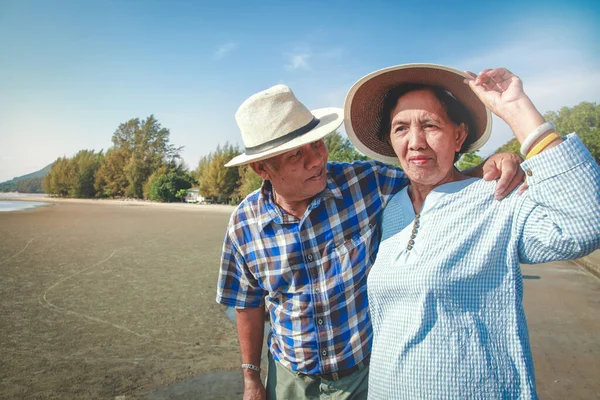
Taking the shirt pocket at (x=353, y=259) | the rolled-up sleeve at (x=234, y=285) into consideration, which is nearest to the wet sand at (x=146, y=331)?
the rolled-up sleeve at (x=234, y=285)

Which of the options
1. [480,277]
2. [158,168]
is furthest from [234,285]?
[158,168]

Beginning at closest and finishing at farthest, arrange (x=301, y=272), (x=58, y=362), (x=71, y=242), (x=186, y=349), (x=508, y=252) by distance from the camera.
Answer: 1. (x=508, y=252)
2. (x=301, y=272)
3. (x=58, y=362)
4. (x=186, y=349)
5. (x=71, y=242)

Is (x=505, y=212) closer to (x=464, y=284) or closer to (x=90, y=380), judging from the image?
(x=464, y=284)

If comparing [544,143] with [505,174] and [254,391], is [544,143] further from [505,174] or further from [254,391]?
[254,391]

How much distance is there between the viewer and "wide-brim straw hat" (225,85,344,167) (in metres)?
2.13

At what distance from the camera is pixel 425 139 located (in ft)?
5.49

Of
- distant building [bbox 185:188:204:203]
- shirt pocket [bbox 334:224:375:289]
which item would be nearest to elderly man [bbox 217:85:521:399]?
shirt pocket [bbox 334:224:375:289]

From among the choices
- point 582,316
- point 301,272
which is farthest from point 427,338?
point 582,316

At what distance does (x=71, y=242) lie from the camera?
50.5ft

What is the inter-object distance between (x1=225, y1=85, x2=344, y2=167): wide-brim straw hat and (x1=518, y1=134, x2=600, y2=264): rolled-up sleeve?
3.47 feet

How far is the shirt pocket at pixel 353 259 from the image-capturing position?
208cm

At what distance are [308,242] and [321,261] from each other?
0.12 m

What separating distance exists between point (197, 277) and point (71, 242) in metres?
8.42

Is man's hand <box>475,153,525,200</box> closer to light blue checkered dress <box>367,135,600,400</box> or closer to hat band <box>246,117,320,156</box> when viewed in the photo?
light blue checkered dress <box>367,135,600,400</box>
